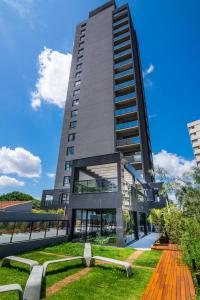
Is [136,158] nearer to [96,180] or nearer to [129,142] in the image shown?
[129,142]

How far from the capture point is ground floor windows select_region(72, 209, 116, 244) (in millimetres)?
14906

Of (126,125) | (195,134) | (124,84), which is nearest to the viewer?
(126,125)

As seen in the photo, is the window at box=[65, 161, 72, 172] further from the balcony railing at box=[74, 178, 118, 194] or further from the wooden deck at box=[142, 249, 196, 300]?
the wooden deck at box=[142, 249, 196, 300]

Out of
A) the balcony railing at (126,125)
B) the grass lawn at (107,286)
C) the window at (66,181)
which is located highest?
the balcony railing at (126,125)

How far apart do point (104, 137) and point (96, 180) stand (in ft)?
59.7

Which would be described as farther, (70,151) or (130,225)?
(70,151)

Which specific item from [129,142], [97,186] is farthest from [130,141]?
[97,186]

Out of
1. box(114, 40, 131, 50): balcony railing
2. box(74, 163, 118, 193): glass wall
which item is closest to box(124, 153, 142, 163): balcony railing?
box(74, 163, 118, 193): glass wall

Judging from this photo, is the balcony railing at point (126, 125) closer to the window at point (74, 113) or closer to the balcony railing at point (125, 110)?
the balcony railing at point (125, 110)

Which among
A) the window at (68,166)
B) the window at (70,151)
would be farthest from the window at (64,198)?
the window at (70,151)

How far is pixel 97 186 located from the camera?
48.4 ft

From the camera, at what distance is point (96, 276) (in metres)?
6.62

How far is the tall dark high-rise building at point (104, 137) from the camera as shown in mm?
14867

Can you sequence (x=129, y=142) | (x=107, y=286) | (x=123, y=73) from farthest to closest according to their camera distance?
(x=123, y=73)
(x=129, y=142)
(x=107, y=286)
